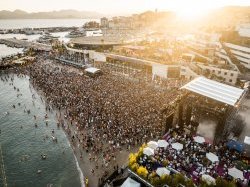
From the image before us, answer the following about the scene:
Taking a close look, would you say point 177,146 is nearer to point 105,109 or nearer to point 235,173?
point 235,173

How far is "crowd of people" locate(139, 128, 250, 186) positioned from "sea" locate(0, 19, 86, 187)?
8.75 metres

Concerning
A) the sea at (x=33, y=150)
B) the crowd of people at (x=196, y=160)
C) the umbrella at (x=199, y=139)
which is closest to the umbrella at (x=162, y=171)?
the crowd of people at (x=196, y=160)

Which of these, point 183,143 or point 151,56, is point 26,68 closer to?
point 151,56

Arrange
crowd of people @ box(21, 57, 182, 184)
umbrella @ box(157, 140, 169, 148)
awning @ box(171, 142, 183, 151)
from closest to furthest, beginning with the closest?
1. awning @ box(171, 142, 183, 151)
2. umbrella @ box(157, 140, 169, 148)
3. crowd of people @ box(21, 57, 182, 184)

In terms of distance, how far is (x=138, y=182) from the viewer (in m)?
19.0

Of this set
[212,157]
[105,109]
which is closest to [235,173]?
[212,157]

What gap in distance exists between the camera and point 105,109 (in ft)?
116

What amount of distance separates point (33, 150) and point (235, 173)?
2356cm

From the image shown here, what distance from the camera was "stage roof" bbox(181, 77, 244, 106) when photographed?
24.6 metres

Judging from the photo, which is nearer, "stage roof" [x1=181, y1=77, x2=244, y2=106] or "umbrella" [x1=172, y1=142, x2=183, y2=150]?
"umbrella" [x1=172, y1=142, x2=183, y2=150]

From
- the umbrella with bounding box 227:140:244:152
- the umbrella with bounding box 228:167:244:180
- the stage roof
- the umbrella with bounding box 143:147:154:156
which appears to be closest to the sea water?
the umbrella with bounding box 143:147:154:156

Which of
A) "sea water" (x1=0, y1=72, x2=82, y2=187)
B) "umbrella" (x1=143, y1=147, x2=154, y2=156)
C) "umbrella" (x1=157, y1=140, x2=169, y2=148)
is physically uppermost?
"umbrella" (x1=143, y1=147, x2=154, y2=156)

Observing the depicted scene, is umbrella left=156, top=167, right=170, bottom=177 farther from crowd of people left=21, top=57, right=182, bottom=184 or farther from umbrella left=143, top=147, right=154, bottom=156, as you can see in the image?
→ crowd of people left=21, top=57, right=182, bottom=184

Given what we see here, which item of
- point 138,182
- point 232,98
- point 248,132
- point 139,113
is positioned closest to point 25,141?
point 139,113
